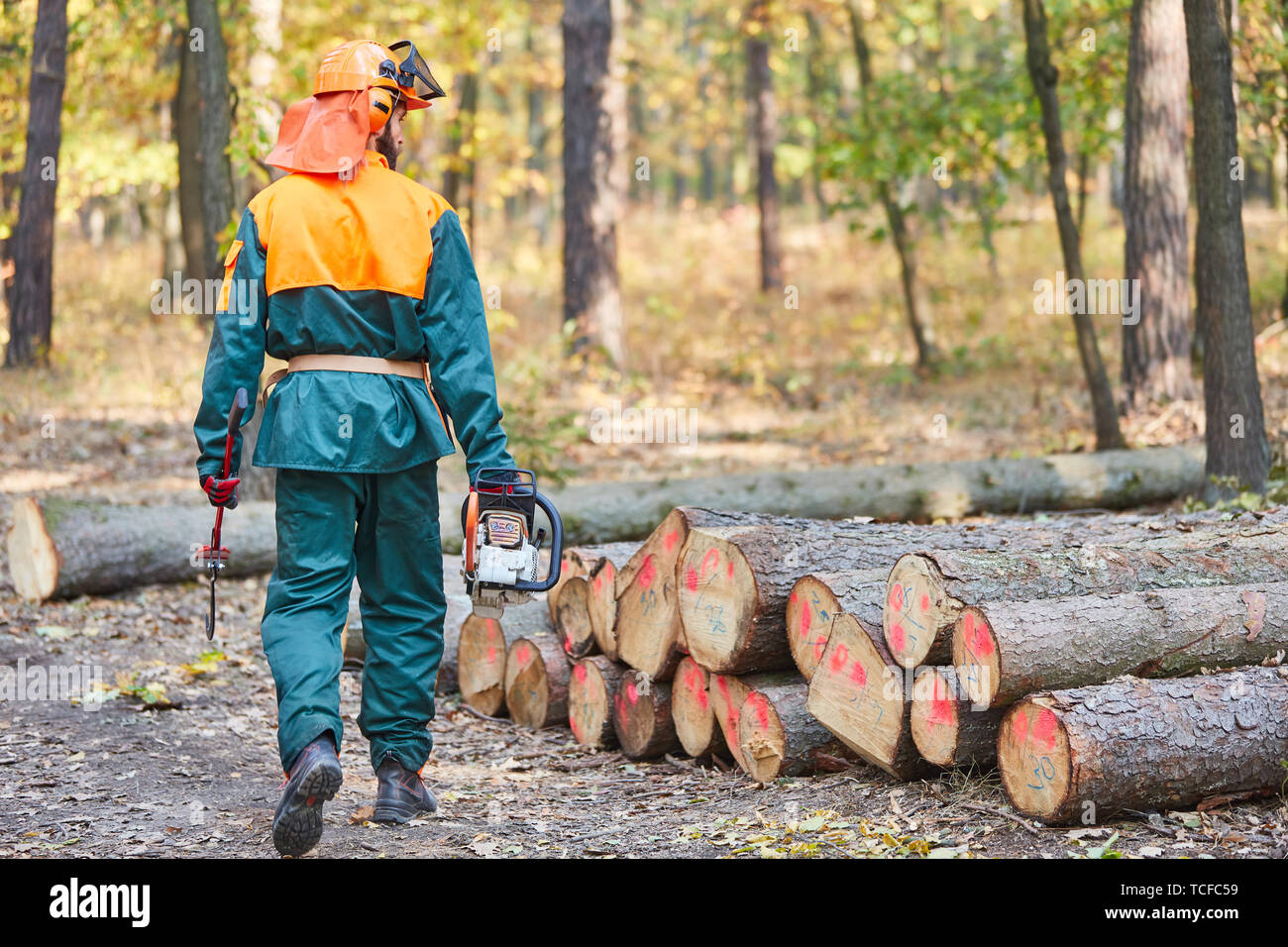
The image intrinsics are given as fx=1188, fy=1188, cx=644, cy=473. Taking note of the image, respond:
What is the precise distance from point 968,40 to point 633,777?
1437 inches

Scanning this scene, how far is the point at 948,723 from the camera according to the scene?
3.73 metres

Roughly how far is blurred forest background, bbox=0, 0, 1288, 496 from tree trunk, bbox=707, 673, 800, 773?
4.06m

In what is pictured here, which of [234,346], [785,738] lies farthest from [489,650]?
[234,346]

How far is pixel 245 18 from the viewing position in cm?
919

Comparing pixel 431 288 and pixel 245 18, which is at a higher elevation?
pixel 245 18

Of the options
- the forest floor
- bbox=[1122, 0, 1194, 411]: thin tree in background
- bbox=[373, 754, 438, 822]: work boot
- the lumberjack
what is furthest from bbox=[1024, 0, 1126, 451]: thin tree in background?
bbox=[373, 754, 438, 822]: work boot

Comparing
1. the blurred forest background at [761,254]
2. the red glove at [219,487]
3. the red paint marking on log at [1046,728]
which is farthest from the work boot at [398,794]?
the blurred forest background at [761,254]

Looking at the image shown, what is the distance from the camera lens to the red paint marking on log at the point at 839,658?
162 inches

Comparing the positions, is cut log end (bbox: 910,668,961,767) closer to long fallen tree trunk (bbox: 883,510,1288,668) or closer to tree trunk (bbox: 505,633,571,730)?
long fallen tree trunk (bbox: 883,510,1288,668)

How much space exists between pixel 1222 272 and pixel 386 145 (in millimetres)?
5122

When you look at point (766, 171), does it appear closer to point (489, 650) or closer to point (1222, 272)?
point (1222, 272)

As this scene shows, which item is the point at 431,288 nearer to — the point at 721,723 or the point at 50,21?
the point at 721,723

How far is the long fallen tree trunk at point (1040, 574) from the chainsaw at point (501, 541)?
46.3 inches
